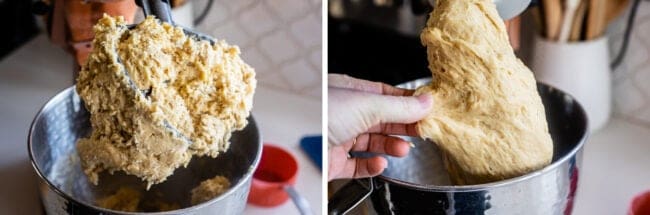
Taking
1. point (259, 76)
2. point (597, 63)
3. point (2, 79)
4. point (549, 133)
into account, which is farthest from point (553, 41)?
point (2, 79)

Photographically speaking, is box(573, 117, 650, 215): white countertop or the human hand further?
box(573, 117, 650, 215): white countertop

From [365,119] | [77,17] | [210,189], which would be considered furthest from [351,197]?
[77,17]

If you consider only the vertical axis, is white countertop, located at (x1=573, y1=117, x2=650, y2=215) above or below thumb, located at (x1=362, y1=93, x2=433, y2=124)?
below

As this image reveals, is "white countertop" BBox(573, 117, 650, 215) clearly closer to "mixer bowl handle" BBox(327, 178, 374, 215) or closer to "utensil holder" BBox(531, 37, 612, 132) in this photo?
"utensil holder" BBox(531, 37, 612, 132)

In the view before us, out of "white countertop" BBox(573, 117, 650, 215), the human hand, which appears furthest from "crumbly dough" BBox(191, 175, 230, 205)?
"white countertop" BBox(573, 117, 650, 215)

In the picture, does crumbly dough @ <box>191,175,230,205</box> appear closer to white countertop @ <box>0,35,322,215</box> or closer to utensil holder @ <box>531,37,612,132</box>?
white countertop @ <box>0,35,322,215</box>

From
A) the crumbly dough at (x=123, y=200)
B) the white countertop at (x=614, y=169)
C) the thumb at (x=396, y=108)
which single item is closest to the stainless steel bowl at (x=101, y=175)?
the crumbly dough at (x=123, y=200)

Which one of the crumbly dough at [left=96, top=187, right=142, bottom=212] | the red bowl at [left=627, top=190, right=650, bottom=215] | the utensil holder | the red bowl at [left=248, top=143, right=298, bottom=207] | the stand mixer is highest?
the stand mixer
